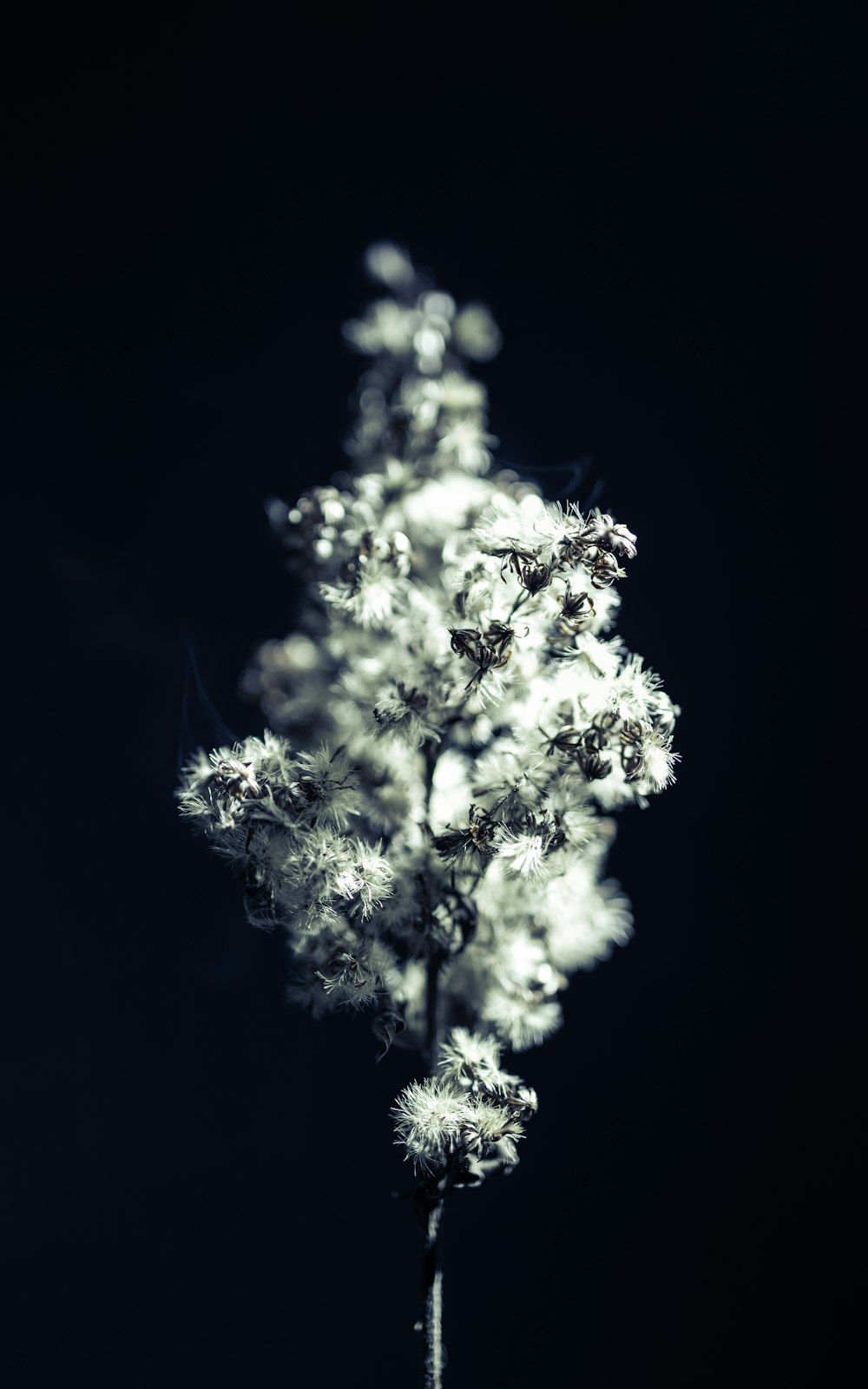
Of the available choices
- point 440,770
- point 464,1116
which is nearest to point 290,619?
point 440,770

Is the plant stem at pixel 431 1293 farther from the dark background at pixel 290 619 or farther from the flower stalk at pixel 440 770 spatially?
the dark background at pixel 290 619

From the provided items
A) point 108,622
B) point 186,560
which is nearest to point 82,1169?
point 108,622

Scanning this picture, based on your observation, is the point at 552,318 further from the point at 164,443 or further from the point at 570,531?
the point at 570,531

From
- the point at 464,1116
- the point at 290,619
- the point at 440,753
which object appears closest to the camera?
the point at 464,1116

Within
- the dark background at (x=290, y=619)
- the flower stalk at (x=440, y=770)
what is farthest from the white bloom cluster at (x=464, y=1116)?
the dark background at (x=290, y=619)

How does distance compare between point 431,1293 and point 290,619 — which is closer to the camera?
point 431,1293

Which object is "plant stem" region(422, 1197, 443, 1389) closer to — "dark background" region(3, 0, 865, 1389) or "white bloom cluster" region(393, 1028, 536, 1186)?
"white bloom cluster" region(393, 1028, 536, 1186)

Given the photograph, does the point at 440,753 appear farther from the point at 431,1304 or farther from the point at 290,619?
the point at 290,619
